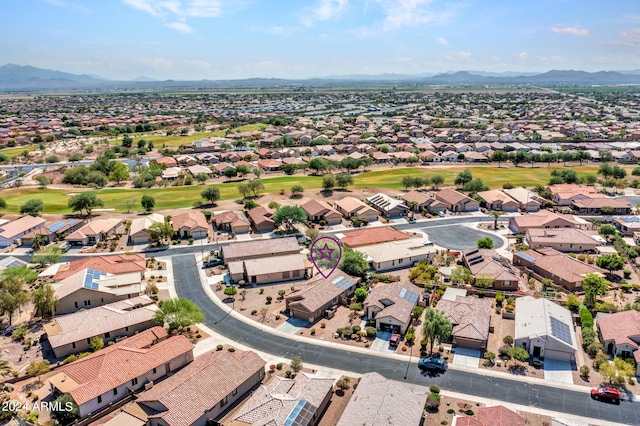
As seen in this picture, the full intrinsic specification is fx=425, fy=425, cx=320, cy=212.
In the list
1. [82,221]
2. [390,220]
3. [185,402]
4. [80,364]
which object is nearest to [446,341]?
[185,402]

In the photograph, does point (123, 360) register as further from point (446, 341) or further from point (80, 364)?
point (446, 341)

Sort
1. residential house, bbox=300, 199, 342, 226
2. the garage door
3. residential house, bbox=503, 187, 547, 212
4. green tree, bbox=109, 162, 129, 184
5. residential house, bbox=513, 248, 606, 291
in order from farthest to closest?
green tree, bbox=109, 162, 129, 184 < residential house, bbox=503, 187, 547, 212 < residential house, bbox=300, 199, 342, 226 < residential house, bbox=513, 248, 606, 291 < the garage door

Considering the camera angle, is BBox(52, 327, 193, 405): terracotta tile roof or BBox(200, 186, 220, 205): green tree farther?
BBox(200, 186, 220, 205): green tree

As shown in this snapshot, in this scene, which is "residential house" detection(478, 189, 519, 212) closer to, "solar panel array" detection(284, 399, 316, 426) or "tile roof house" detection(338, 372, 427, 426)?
"tile roof house" detection(338, 372, 427, 426)

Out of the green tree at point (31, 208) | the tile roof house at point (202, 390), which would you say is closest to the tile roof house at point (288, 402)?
the tile roof house at point (202, 390)

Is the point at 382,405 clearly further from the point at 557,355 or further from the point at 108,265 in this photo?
the point at 108,265

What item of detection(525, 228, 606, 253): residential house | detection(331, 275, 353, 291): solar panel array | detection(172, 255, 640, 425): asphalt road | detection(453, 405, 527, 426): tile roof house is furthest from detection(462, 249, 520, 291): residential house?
detection(453, 405, 527, 426): tile roof house
